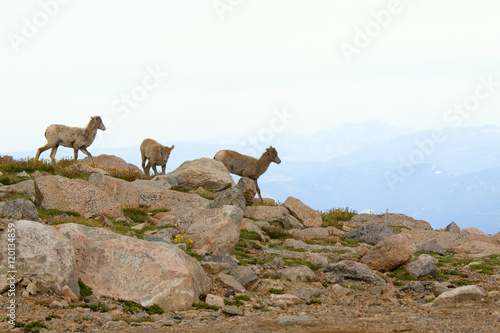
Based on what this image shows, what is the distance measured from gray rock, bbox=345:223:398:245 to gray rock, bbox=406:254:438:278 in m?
6.13

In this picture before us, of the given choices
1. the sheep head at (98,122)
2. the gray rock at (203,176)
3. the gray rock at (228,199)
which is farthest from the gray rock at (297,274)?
the sheep head at (98,122)

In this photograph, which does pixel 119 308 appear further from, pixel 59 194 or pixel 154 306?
pixel 59 194

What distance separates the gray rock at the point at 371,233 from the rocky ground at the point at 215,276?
0.13 m

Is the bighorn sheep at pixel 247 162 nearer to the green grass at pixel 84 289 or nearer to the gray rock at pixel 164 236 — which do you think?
the gray rock at pixel 164 236

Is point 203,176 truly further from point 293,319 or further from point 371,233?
point 293,319

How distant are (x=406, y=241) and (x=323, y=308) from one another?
5.84 m

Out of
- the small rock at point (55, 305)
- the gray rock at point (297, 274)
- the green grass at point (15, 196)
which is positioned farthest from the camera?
the green grass at point (15, 196)

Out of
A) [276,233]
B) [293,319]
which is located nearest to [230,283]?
[293,319]

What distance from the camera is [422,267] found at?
52.4ft

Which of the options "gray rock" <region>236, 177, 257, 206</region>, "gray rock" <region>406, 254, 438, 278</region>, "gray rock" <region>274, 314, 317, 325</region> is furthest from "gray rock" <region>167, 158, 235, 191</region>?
"gray rock" <region>274, 314, 317, 325</region>

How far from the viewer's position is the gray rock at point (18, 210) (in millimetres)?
17078

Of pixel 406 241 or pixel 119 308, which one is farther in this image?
pixel 406 241

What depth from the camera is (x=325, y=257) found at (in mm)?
17578

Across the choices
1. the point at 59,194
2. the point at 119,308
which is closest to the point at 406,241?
the point at 119,308
